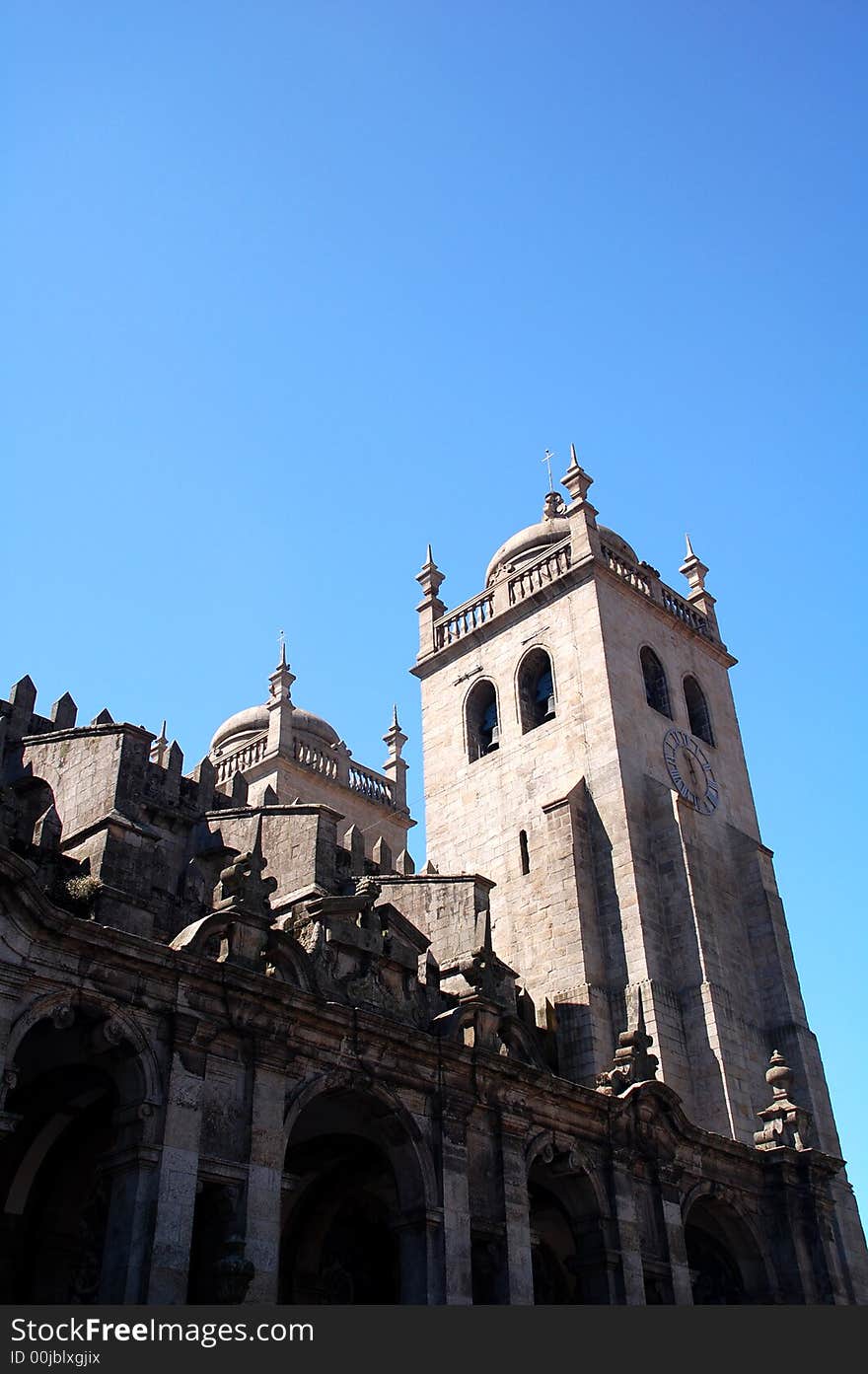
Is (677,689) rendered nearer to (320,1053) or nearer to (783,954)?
(783,954)

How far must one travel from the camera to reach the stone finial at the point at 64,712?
A: 2745 cm

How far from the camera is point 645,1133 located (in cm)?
2186

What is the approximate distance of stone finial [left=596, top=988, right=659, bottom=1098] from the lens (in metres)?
22.0

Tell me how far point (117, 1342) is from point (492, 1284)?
26.6 feet

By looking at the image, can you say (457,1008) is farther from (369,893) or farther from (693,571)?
(693,571)

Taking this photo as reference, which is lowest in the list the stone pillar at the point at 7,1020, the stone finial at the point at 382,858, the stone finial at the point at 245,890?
the stone pillar at the point at 7,1020

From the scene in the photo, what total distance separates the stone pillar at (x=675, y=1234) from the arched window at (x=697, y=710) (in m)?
15.0

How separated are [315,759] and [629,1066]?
67.6 ft

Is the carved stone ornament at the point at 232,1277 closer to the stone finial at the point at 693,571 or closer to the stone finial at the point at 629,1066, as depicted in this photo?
the stone finial at the point at 629,1066

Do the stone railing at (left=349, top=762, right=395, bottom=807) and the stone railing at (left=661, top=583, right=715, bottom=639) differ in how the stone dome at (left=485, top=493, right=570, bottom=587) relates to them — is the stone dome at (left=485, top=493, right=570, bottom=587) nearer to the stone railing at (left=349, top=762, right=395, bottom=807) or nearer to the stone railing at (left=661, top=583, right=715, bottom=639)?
the stone railing at (left=661, top=583, right=715, bottom=639)

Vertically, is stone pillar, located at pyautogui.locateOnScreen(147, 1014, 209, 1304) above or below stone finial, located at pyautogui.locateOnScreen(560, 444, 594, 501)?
below

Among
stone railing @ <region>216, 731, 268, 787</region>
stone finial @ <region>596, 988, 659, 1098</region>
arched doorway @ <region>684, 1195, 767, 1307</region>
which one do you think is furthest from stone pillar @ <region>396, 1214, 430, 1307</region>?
stone railing @ <region>216, 731, 268, 787</region>

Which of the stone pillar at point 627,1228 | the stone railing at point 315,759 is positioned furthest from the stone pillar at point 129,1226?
the stone railing at point 315,759

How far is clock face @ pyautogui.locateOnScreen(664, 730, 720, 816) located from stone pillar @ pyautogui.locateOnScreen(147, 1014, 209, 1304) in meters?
18.6
